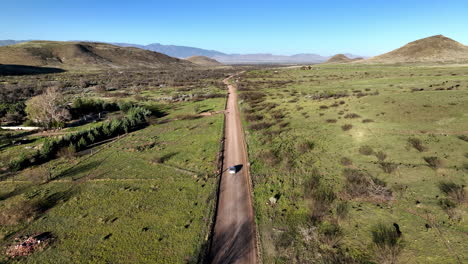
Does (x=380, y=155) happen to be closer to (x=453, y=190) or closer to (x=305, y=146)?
(x=453, y=190)

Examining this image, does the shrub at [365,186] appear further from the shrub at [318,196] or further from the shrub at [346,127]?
the shrub at [346,127]

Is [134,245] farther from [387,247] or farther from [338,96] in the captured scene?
[338,96]

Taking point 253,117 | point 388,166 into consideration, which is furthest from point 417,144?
point 253,117

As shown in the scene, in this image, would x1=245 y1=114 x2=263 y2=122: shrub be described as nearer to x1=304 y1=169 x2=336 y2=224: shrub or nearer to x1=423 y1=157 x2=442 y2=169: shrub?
x1=304 y1=169 x2=336 y2=224: shrub

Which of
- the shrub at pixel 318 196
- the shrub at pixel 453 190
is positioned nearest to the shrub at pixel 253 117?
the shrub at pixel 318 196

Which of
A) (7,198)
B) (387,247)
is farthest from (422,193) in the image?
(7,198)

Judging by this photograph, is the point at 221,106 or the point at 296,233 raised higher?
the point at 221,106
